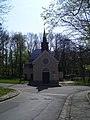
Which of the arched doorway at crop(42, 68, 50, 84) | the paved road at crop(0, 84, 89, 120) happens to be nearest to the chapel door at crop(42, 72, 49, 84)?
the arched doorway at crop(42, 68, 50, 84)

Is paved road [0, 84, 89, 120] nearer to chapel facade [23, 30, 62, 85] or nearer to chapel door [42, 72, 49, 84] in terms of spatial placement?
chapel door [42, 72, 49, 84]

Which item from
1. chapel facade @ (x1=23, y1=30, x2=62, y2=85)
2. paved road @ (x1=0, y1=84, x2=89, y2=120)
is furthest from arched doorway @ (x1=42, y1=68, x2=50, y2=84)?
paved road @ (x1=0, y1=84, x2=89, y2=120)

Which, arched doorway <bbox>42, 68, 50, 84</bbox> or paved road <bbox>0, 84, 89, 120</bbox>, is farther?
arched doorway <bbox>42, 68, 50, 84</bbox>

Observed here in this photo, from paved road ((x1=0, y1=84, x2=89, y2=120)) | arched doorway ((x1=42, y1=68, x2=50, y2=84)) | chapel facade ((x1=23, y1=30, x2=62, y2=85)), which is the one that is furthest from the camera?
chapel facade ((x1=23, y1=30, x2=62, y2=85))

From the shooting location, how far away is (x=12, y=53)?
99.7 metres

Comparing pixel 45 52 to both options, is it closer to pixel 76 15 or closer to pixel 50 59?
pixel 50 59

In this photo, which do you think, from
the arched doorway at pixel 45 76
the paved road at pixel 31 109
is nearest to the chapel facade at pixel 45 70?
the arched doorway at pixel 45 76

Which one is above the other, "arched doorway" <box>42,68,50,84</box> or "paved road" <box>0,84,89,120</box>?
"arched doorway" <box>42,68,50,84</box>

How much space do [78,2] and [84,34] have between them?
2.96 m

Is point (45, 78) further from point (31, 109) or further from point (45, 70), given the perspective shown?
point (31, 109)

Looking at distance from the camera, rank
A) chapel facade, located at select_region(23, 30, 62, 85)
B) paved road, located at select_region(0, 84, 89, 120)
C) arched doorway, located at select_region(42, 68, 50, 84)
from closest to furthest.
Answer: paved road, located at select_region(0, 84, 89, 120) < arched doorway, located at select_region(42, 68, 50, 84) < chapel facade, located at select_region(23, 30, 62, 85)

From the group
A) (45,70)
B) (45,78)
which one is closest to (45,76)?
(45,78)

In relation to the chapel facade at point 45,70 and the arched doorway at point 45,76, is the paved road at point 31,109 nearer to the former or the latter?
the arched doorway at point 45,76

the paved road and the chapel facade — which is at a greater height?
the chapel facade
